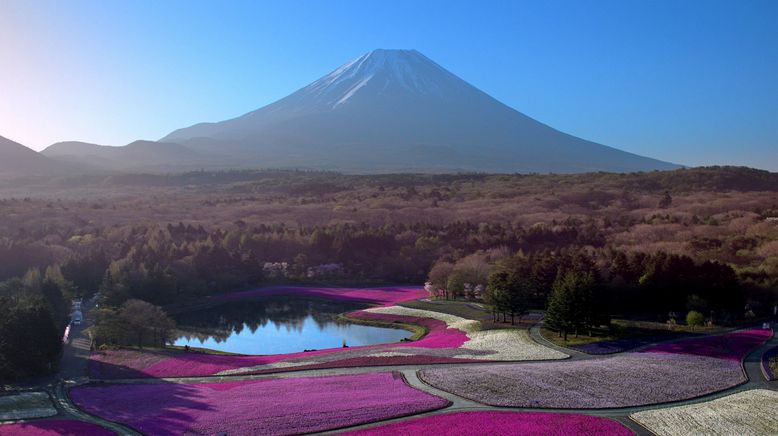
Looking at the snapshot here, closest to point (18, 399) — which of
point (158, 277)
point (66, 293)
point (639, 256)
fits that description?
point (66, 293)

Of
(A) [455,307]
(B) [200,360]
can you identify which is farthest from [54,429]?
(A) [455,307]

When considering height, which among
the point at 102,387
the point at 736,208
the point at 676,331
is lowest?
the point at 102,387

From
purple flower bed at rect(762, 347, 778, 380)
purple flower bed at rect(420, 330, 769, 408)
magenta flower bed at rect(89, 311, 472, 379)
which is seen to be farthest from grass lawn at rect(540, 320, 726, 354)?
magenta flower bed at rect(89, 311, 472, 379)

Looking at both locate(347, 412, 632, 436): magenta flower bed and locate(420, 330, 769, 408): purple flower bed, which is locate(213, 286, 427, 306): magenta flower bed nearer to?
locate(420, 330, 769, 408): purple flower bed

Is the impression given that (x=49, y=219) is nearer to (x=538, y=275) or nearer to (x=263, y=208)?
(x=263, y=208)

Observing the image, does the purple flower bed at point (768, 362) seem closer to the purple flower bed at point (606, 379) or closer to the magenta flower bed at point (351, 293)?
the purple flower bed at point (606, 379)

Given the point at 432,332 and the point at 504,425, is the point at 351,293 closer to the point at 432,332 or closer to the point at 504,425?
the point at 432,332
